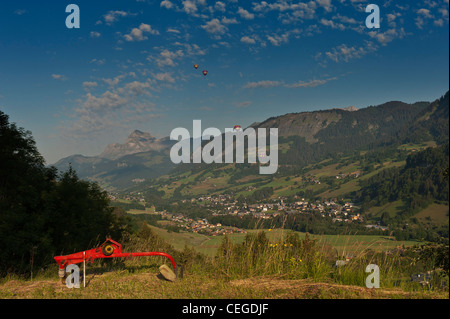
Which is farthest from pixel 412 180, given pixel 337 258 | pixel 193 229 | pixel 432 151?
pixel 337 258

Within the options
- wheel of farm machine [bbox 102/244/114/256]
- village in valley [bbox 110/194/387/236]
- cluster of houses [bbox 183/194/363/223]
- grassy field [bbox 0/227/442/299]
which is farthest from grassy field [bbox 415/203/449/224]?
wheel of farm machine [bbox 102/244/114/256]

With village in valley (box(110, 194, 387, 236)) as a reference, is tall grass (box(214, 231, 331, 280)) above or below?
above

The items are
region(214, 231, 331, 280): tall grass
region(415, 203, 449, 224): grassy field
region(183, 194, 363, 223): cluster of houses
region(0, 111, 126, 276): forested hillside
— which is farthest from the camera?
region(183, 194, 363, 223): cluster of houses

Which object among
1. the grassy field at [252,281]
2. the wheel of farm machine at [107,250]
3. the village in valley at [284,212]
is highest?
the wheel of farm machine at [107,250]

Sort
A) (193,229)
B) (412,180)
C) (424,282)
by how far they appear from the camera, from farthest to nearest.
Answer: (412,180) < (193,229) < (424,282)

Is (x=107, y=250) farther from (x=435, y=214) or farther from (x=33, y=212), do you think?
(x=435, y=214)

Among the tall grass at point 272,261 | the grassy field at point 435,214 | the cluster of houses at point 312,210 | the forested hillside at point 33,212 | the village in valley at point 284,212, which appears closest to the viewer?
the tall grass at point 272,261

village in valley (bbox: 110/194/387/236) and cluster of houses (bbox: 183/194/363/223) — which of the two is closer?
village in valley (bbox: 110/194/387/236)

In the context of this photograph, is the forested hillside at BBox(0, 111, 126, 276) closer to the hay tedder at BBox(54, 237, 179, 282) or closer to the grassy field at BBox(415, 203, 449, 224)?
the hay tedder at BBox(54, 237, 179, 282)

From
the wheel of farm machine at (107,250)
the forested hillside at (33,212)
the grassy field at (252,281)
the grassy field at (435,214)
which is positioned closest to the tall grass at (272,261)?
the grassy field at (252,281)

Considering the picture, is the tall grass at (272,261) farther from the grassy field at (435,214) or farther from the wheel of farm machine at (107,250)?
the grassy field at (435,214)
